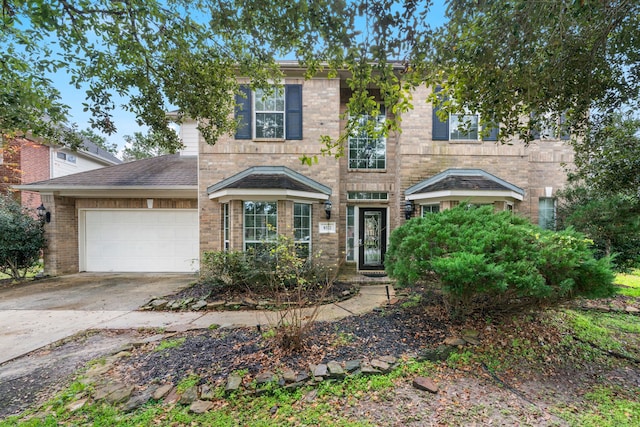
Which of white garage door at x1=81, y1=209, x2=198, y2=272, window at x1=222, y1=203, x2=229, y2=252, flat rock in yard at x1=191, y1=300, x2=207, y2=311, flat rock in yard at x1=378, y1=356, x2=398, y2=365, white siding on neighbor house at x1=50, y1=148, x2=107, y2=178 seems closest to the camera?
flat rock in yard at x1=378, y1=356, x2=398, y2=365

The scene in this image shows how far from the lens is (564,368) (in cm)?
331

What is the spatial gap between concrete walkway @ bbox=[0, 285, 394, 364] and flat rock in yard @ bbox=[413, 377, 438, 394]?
2.03 meters

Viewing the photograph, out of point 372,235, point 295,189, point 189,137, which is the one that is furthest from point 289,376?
point 189,137

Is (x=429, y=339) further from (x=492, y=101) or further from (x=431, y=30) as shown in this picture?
(x=431, y=30)

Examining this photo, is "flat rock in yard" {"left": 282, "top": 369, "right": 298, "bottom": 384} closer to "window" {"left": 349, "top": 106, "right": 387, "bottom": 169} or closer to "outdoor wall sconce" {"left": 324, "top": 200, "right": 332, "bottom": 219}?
"outdoor wall sconce" {"left": 324, "top": 200, "right": 332, "bottom": 219}

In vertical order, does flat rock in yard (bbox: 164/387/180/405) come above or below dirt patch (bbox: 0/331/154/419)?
above

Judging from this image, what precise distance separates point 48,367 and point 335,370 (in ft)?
11.7

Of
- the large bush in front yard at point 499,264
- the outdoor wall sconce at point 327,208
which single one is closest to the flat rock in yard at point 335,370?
the large bush in front yard at point 499,264

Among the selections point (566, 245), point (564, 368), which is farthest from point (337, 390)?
point (566, 245)

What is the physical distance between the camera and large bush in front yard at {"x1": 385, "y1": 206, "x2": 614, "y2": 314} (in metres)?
3.23

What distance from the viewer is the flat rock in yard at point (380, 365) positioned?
306cm

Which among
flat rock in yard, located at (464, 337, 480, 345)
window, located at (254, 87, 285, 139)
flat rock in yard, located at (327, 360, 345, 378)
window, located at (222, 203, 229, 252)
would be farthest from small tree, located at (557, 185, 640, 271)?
window, located at (222, 203, 229, 252)

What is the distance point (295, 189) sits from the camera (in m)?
6.73

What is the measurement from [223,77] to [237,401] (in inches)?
193
